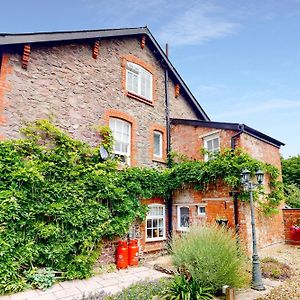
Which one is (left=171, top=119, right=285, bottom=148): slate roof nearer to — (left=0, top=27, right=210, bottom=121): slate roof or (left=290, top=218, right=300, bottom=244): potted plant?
(left=0, top=27, right=210, bottom=121): slate roof

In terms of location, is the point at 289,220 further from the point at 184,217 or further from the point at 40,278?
the point at 40,278

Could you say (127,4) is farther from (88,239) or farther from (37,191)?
(88,239)

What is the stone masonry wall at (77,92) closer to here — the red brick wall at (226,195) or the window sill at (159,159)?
the window sill at (159,159)

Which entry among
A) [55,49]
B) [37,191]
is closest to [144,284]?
[37,191]

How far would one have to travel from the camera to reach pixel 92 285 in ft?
22.1

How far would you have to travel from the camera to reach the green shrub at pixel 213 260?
552 centimetres

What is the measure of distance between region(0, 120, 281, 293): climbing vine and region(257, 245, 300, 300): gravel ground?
1.75 meters

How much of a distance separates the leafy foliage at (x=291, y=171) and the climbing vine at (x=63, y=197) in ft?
49.3

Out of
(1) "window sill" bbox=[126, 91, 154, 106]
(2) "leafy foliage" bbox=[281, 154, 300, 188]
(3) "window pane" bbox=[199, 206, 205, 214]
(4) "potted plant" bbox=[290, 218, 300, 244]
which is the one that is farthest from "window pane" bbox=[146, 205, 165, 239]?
(2) "leafy foliage" bbox=[281, 154, 300, 188]

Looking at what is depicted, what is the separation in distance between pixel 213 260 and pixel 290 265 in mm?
4351

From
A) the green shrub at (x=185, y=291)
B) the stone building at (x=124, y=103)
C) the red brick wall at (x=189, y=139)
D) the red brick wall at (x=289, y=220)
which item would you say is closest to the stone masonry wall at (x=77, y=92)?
the stone building at (x=124, y=103)

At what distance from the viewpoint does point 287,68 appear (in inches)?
514

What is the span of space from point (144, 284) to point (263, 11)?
9.85m

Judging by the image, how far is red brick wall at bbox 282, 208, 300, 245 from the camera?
11.8 metres
